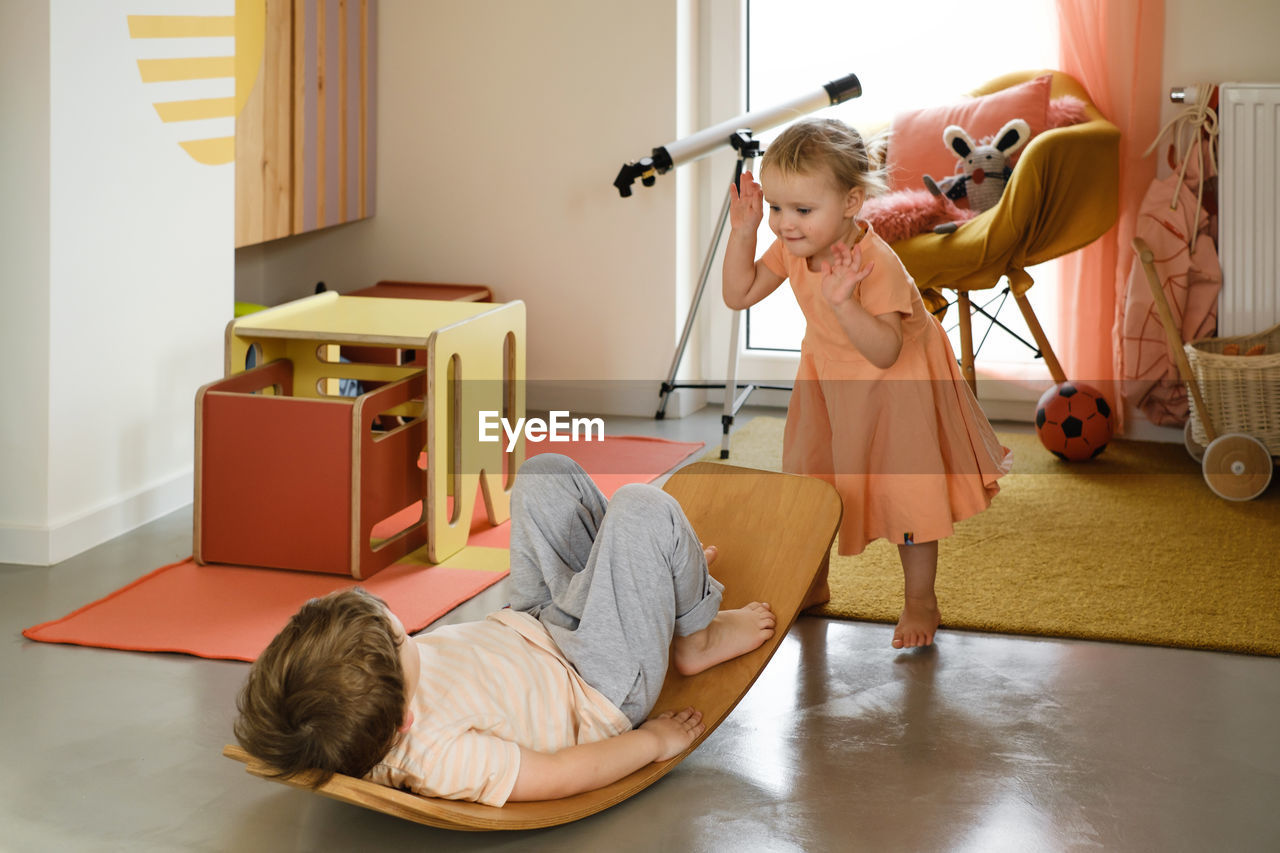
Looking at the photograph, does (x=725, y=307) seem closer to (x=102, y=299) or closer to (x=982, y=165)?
(x=982, y=165)

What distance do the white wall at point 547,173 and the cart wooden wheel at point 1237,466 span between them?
1.61 metres

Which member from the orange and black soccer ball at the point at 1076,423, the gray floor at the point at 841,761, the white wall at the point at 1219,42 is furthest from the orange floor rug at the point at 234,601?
the white wall at the point at 1219,42

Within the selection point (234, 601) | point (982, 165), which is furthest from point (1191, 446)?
point (234, 601)

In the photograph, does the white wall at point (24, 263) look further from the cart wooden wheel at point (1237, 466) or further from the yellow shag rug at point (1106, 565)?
the cart wooden wheel at point (1237, 466)

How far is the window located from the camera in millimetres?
3578

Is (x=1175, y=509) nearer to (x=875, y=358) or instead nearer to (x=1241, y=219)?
(x=1241, y=219)

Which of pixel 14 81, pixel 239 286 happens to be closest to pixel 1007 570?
pixel 14 81

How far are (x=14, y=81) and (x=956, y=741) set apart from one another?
212 cm

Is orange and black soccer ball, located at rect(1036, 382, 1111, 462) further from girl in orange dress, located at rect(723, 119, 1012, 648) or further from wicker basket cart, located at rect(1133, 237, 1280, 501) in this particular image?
girl in orange dress, located at rect(723, 119, 1012, 648)

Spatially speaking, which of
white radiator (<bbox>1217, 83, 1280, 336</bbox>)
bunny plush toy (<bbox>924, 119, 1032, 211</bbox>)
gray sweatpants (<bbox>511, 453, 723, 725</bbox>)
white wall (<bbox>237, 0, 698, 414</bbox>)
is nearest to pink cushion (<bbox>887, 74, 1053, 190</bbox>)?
bunny plush toy (<bbox>924, 119, 1032, 211</bbox>)

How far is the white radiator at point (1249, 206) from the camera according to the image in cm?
316

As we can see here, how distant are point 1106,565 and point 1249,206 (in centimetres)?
129

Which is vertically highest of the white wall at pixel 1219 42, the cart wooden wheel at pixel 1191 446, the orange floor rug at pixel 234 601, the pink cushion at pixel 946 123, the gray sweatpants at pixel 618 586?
the white wall at pixel 1219 42

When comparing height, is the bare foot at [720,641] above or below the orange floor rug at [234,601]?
above
